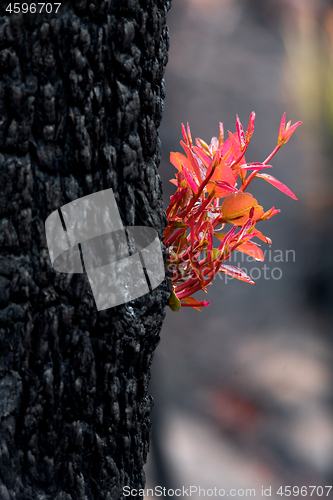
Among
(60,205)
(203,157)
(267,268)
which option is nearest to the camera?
(60,205)

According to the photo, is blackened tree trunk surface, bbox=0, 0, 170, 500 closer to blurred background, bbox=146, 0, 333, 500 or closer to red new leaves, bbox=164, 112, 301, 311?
red new leaves, bbox=164, 112, 301, 311

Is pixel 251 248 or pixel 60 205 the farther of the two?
pixel 251 248

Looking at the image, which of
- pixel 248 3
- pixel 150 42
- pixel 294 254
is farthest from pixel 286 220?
pixel 150 42

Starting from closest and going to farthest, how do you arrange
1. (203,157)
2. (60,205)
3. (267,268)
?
(60,205), (203,157), (267,268)

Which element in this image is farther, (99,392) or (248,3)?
(248,3)

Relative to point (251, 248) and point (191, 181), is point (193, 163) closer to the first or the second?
point (191, 181)

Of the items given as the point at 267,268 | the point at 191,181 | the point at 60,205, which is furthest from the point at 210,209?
the point at 267,268

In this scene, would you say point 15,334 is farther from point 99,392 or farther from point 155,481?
point 155,481
